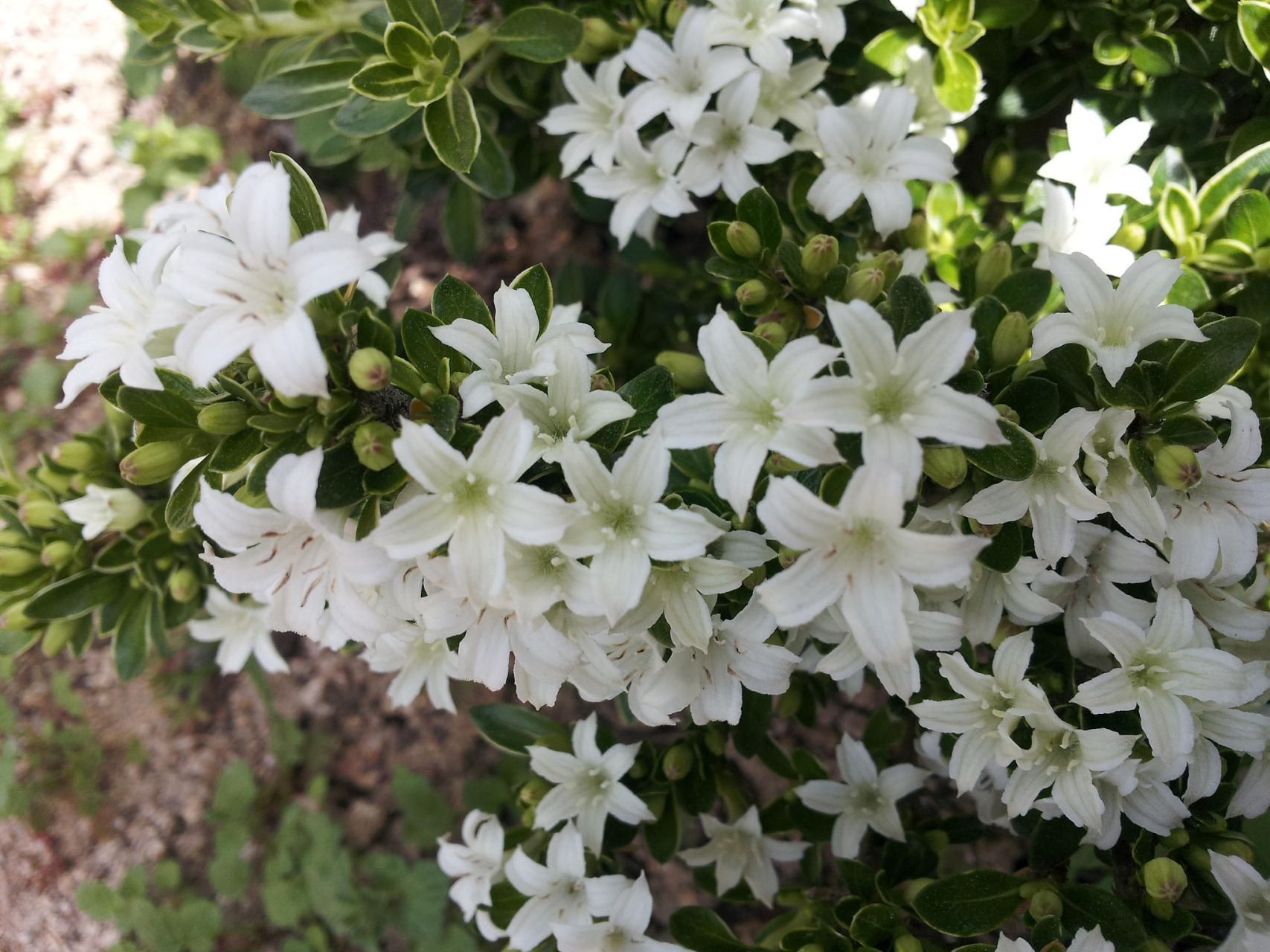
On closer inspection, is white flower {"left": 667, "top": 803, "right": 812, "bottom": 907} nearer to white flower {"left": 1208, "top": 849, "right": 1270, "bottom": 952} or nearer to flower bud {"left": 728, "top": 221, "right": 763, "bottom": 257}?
white flower {"left": 1208, "top": 849, "right": 1270, "bottom": 952}

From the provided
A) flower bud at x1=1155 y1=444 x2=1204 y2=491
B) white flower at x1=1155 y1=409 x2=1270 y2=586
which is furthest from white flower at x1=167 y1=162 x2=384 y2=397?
white flower at x1=1155 y1=409 x2=1270 y2=586

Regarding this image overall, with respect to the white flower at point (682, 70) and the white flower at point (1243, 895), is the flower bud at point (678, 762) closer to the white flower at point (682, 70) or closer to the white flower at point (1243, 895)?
the white flower at point (1243, 895)

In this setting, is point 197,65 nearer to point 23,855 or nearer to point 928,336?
point 23,855

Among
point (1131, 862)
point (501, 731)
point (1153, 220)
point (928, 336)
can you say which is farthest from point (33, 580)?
point (1153, 220)

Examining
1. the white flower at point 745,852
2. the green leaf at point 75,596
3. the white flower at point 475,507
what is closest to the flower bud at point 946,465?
the white flower at point 475,507

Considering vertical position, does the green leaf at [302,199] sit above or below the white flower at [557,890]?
above

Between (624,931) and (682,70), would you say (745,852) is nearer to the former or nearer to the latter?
(624,931)
